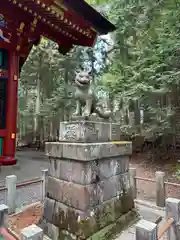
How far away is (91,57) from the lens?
13.1 metres

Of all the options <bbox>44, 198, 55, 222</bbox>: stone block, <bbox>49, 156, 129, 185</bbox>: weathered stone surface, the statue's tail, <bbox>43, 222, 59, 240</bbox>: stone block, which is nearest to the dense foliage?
the statue's tail

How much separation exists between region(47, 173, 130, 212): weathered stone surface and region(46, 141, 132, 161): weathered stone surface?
442 mm

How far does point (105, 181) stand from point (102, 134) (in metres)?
0.82

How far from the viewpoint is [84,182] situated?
3.12 m

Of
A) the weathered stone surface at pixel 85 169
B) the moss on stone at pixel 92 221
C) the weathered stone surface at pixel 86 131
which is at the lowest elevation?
the moss on stone at pixel 92 221

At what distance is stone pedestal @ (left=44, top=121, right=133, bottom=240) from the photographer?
3.13 meters

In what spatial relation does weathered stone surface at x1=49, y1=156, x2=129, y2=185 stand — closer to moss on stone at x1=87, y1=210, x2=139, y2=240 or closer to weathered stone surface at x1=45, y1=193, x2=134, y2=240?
weathered stone surface at x1=45, y1=193, x2=134, y2=240

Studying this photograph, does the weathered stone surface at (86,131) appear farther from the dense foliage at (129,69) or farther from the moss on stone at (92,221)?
the dense foliage at (129,69)

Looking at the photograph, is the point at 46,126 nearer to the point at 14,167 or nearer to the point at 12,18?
the point at 14,167

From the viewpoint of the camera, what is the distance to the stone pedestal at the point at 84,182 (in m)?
3.13

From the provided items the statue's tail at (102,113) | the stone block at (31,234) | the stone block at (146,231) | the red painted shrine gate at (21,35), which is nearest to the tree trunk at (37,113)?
the red painted shrine gate at (21,35)

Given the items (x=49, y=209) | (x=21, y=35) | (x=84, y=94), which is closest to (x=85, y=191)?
(x=49, y=209)

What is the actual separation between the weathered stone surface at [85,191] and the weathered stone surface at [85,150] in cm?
44

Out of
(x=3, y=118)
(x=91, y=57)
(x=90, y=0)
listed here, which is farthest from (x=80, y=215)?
(x=91, y=57)
